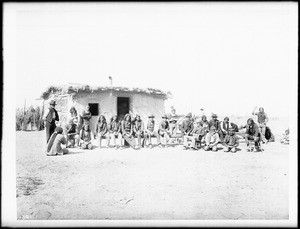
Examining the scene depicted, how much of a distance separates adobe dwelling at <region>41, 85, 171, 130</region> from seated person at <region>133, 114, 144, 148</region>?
0.38ft

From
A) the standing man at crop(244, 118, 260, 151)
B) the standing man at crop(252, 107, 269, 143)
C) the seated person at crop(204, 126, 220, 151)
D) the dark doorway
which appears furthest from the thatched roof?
the standing man at crop(252, 107, 269, 143)

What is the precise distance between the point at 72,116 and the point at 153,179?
2.24m

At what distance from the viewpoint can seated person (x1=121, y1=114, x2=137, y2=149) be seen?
277 inches

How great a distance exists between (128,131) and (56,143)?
61.5 inches

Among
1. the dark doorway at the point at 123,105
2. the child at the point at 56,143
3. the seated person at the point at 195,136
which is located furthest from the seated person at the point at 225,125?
the child at the point at 56,143

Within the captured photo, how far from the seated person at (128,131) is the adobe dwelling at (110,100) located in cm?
17

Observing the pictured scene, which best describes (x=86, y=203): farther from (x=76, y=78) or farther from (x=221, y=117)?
(x=221, y=117)

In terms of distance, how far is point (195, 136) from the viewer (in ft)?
23.3

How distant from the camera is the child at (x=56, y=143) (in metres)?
6.89

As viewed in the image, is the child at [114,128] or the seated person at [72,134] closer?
the seated person at [72,134]

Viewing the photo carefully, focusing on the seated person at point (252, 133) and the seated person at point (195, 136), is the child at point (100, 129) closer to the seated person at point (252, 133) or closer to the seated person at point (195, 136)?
the seated person at point (195, 136)

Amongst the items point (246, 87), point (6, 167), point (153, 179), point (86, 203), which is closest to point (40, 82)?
point (6, 167)

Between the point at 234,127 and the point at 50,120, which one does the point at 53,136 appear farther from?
the point at 234,127

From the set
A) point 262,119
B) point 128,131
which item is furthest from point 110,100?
point 262,119
